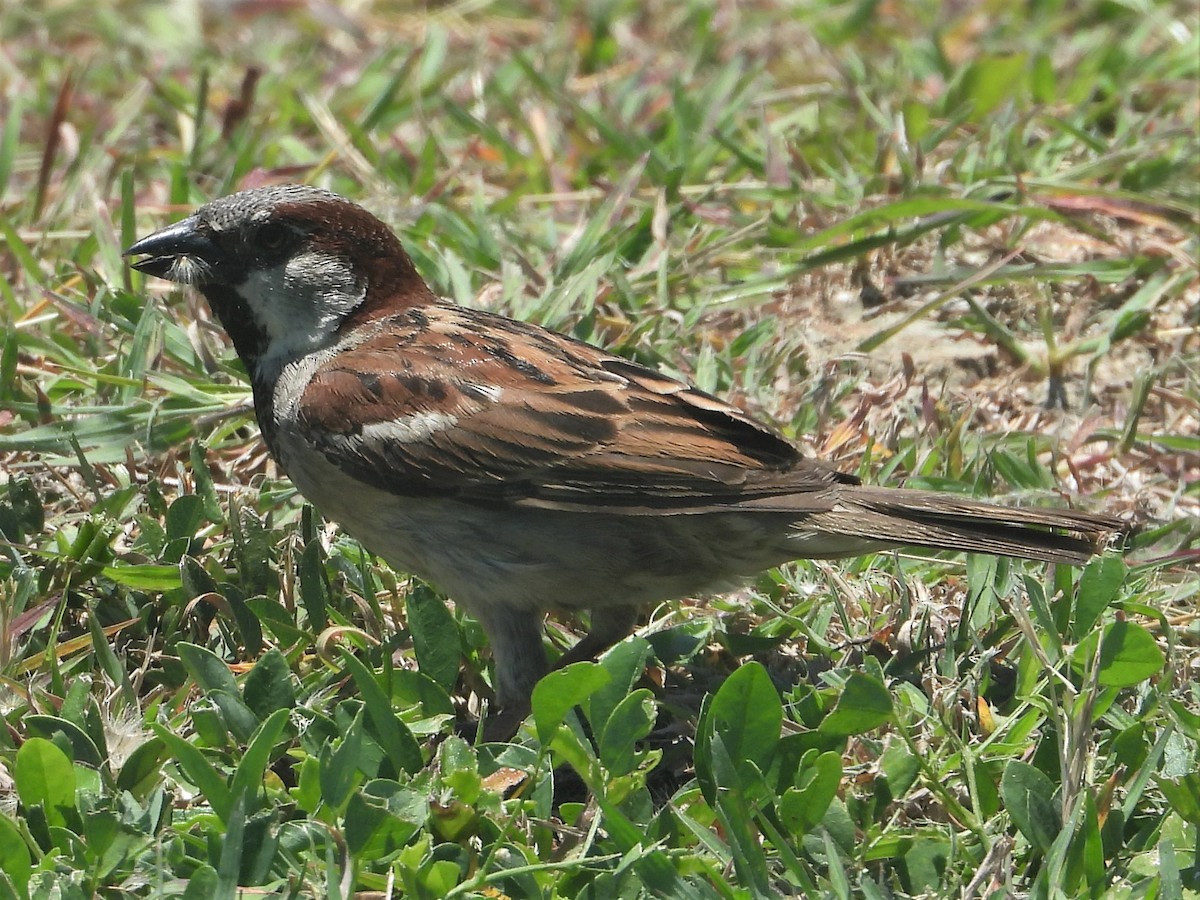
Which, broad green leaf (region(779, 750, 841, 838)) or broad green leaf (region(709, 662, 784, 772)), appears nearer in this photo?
broad green leaf (region(779, 750, 841, 838))

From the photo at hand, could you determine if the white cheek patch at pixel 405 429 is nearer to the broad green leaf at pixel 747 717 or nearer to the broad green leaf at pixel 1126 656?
the broad green leaf at pixel 747 717

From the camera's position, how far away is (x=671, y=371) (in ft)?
15.9

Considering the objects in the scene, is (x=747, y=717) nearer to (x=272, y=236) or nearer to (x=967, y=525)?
(x=967, y=525)

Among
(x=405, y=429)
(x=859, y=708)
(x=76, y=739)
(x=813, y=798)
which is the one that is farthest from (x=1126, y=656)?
(x=76, y=739)

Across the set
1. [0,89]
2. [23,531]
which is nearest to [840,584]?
[23,531]

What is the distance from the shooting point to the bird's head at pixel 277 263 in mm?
4125

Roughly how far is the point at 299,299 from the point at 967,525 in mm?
1693

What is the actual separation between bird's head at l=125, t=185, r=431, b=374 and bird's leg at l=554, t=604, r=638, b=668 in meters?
0.96

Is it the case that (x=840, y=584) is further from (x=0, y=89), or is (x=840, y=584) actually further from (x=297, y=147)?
(x=0, y=89)

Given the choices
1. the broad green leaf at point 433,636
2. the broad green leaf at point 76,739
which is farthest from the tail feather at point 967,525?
the broad green leaf at point 76,739

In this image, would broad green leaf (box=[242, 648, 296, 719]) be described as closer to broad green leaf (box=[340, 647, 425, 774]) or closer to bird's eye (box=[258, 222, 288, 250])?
broad green leaf (box=[340, 647, 425, 774])

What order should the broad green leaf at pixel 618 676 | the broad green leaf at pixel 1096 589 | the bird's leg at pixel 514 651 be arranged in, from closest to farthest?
1. the broad green leaf at pixel 618 676
2. the broad green leaf at pixel 1096 589
3. the bird's leg at pixel 514 651

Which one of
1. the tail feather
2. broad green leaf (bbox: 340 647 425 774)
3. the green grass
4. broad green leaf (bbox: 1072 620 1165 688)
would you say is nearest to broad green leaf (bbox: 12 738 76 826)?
the green grass

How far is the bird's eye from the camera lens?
4.12 m
